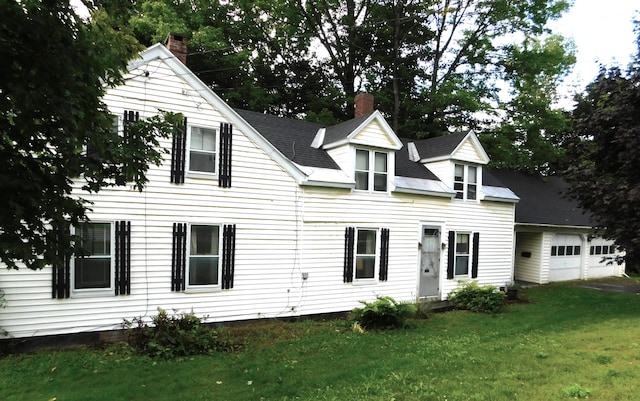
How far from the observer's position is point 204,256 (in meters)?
9.70

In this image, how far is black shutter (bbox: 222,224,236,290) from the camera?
32.3ft

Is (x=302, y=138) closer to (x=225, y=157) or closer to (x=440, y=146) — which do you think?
(x=225, y=157)

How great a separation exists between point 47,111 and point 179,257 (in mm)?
7128

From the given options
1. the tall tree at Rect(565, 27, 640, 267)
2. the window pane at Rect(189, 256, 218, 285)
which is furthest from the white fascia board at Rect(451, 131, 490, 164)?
the window pane at Rect(189, 256, 218, 285)

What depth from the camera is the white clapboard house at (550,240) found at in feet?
63.7

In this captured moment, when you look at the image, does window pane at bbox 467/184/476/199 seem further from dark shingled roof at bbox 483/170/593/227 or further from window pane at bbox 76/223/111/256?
window pane at bbox 76/223/111/256

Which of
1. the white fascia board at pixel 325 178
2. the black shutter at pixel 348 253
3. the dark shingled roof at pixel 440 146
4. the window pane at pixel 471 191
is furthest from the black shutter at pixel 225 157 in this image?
the window pane at pixel 471 191

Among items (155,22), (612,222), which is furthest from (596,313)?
(155,22)

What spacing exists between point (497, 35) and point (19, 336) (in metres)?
28.9

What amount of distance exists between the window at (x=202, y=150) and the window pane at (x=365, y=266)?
535cm

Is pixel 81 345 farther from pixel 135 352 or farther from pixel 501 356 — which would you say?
pixel 501 356

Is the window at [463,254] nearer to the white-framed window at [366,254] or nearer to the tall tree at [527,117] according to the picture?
the white-framed window at [366,254]

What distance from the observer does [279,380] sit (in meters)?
6.41

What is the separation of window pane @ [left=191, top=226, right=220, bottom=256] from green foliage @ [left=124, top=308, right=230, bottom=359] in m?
1.73
